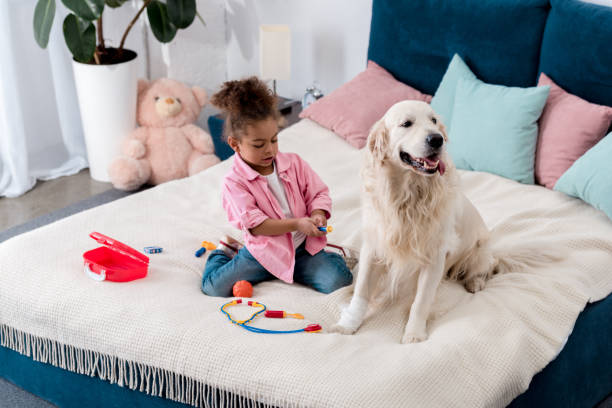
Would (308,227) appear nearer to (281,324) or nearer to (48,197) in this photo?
(281,324)

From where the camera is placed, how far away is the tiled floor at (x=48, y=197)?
3.42 m

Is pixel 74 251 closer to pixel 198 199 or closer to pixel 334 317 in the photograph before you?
pixel 198 199

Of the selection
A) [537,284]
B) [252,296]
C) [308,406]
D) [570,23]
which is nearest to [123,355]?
[252,296]

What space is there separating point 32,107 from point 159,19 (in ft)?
3.07

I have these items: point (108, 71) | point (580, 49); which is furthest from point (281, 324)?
point (108, 71)

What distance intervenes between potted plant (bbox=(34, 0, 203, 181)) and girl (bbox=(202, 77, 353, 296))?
1.54 m

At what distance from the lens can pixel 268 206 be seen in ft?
6.98

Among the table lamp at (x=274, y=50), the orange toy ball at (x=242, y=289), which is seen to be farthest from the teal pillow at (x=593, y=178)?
the table lamp at (x=274, y=50)

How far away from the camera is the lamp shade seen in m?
3.56

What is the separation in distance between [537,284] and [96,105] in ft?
7.92

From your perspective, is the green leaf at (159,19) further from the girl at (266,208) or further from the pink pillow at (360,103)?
the girl at (266,208)

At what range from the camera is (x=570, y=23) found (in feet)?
8.98

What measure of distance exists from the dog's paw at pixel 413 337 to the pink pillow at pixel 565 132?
1.12 metres

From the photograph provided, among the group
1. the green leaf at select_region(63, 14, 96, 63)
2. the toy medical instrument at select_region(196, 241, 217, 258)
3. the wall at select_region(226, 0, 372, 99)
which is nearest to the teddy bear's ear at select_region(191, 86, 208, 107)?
the wall at select_region(226, 0, 372, 99)
